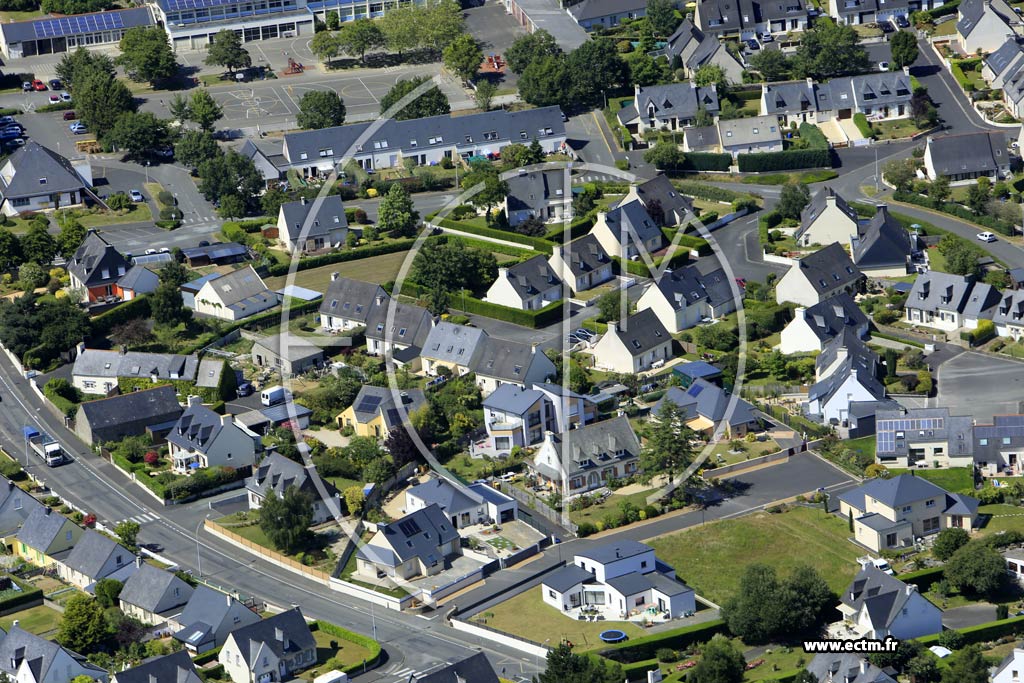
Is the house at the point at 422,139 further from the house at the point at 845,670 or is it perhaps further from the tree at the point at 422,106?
the house at the point at 845,670

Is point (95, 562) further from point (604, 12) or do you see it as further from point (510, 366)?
point (604, 12)

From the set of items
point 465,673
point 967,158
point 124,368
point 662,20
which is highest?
point 662,20

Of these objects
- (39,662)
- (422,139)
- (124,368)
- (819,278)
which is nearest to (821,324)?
(819,278)

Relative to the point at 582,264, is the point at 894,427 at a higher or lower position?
lower

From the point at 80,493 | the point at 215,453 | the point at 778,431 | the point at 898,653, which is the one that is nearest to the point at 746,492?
the point at 778,431

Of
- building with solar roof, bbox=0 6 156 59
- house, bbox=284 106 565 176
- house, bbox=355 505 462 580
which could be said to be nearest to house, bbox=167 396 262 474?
house, bbox=355 505 462 580

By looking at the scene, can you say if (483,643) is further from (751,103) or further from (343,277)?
(751,103)

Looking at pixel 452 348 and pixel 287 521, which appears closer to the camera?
pixel 287 521
